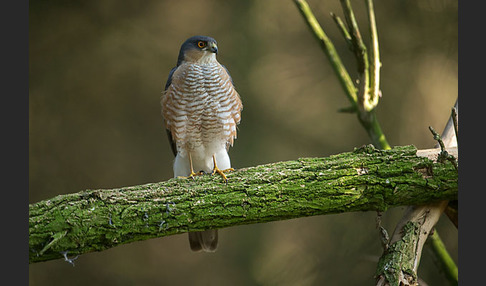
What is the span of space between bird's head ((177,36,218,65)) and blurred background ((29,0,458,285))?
1.73 m

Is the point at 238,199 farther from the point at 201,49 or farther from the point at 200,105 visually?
the point at 201,49

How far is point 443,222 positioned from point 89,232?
3.19 metres

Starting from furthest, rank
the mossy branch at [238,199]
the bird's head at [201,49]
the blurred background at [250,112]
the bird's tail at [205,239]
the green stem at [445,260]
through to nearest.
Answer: the blurred background at [250,112], the green stem at [445,260], the bird's head at [201,49], the bird's tail at [205,239], the mossy branch at [238,199]

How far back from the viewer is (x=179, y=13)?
182 inches

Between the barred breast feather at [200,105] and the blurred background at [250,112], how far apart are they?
1724mm

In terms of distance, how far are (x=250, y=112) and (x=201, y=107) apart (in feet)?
6.52

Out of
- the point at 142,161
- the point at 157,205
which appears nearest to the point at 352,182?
the point at 157,205

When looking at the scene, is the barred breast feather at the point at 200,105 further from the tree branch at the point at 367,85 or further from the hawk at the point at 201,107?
the tree branch at the point at 367,85

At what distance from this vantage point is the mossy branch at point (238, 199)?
6.91ft

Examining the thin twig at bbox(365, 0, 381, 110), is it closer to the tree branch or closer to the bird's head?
the tree branch

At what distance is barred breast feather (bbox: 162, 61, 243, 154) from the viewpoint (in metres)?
2.79

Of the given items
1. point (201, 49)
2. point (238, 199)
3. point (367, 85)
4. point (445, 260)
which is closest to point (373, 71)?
point (367, 85)

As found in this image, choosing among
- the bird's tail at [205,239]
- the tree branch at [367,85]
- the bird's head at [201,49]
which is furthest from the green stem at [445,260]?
the bird's head at [201,49]

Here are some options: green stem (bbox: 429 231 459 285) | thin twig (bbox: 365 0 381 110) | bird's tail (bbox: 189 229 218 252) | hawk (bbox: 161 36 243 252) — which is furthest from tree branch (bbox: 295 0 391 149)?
bird's tail (bbox: 189 229 218 252)
